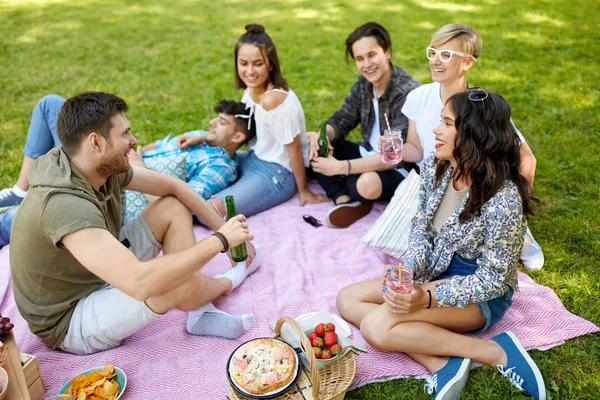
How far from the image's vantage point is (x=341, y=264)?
4.28m

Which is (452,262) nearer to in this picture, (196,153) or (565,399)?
(565,399)

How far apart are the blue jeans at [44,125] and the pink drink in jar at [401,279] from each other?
3223 millimetres

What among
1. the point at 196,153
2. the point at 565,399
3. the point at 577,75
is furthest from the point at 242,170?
the point at 577,75

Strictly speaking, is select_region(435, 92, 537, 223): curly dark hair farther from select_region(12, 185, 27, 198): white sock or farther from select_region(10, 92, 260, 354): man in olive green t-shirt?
select_region(12, 185, 27, 198): white sock

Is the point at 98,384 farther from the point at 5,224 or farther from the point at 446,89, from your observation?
the point at 446,89

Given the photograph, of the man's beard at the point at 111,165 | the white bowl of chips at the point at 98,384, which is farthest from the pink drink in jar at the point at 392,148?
the white bowl of chips at the point at 98,384

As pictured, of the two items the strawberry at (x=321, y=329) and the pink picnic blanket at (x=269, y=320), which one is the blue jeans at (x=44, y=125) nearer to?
the pink picnic blanket at (x=269, y=320)

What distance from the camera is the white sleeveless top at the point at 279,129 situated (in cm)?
475

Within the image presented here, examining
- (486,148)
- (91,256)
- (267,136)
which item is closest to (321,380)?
(91,256)

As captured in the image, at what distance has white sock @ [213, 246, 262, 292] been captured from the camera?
394 cm

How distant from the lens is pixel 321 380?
2.96 meters

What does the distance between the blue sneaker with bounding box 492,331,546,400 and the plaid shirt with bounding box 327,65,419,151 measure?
2.13 metres

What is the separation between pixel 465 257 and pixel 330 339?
98cm

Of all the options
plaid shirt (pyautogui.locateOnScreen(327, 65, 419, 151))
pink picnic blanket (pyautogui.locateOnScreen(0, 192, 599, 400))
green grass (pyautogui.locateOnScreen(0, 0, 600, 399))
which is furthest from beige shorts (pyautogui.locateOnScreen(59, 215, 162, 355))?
plaid shirt (pyautogui.locateOnScreen(327, 65, 419, 151))
